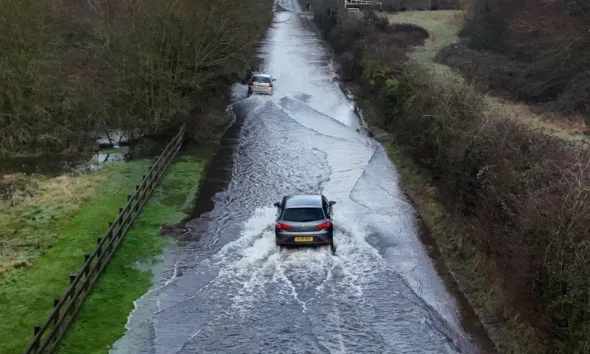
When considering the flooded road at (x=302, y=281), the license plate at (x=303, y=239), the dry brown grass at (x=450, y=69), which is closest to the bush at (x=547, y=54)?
the dry brown grass at (x=450, y=69)

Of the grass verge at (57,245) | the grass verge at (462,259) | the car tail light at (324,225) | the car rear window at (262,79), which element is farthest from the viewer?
the car rear window at (262,79)

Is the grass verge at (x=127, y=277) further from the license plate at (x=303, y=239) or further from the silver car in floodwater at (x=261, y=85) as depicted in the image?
the silver car in floodwater at (x=261, y=85)

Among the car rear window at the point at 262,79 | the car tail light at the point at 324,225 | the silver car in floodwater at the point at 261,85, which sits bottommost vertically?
the silver car in floodwater at the point at 261,85

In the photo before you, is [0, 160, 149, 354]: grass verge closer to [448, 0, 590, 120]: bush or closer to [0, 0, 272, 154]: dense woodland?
[0, 0, 272, 154]: dense woodland

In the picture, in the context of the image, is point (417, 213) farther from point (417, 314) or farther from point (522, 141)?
point (417, 314)

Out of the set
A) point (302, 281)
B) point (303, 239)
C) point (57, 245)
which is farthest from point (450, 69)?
point (57, 245)

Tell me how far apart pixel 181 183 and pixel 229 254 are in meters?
8.42

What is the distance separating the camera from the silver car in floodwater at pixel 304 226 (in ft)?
68.3

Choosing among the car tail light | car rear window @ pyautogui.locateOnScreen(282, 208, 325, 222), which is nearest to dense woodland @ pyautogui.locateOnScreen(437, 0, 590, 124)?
car rear window @ pyautogui.locateOnScreen(282, 208, 325, 222)

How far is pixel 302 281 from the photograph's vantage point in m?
19.3

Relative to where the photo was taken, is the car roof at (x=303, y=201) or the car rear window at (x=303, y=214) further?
the car roof at (x=303, y=201)

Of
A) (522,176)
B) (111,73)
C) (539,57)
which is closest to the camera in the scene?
(522,176)

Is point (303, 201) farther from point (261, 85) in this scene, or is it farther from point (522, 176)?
point (261, 85)

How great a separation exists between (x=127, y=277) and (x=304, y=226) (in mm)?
5558
